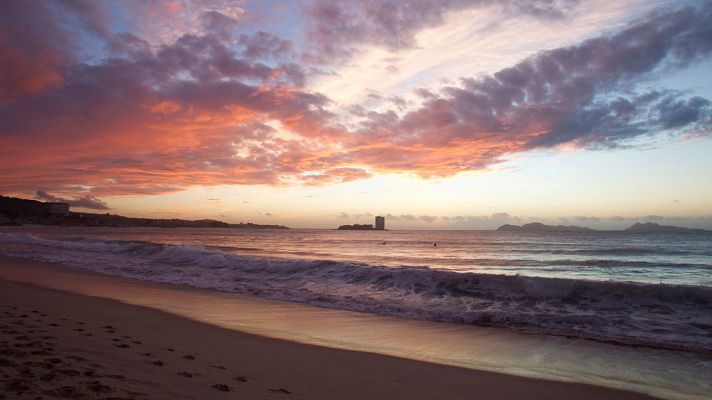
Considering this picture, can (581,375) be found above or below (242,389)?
below

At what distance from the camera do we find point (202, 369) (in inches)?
210

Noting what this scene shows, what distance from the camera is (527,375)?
20.9 ft

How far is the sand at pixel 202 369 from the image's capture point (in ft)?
13.9

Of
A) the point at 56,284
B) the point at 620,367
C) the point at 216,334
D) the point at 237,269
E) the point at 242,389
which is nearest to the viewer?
the point at 242,389

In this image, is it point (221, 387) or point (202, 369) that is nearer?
point (221, 387)

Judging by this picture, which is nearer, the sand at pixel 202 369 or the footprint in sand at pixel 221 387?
the sand at pixel 202 369

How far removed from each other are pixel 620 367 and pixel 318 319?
255 inches

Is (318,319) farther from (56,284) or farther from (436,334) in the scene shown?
(56,284)

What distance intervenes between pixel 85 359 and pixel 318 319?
6.02 meters

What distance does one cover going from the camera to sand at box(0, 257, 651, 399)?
4246mm

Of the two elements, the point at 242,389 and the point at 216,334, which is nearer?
the point at 242,389

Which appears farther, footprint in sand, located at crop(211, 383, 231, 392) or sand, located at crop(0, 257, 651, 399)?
footprint in sand, located at crop(211, 383, 231, 392)

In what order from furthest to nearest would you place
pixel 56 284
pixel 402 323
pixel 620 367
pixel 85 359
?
pixel 56 284 → pixel 402 323 → pixel 620 367 → pixel 85 359

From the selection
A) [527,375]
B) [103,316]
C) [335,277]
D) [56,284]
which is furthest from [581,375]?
[56,284]
